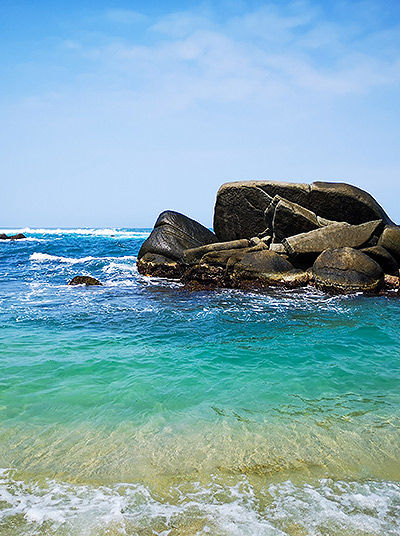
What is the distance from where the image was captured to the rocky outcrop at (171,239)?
18.5 m

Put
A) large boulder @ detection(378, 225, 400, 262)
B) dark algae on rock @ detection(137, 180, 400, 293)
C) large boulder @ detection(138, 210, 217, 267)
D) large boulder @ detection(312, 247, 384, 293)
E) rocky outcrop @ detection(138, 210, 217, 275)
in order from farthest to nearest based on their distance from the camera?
large boulder @ detection(138, 210, 217, 267)
rocky outcrop @ detection(138, 210, 217, 275)
large boulder @ detection(378, 225, 400, 262)
dark algae on rock @ detection(137, 180, 400, 293)
large boulder @ detection(312, 247, 384, 293)

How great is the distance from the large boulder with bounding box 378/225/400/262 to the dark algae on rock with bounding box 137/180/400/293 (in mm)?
24

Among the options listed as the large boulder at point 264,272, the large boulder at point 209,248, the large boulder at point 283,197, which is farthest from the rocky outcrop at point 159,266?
the large boulder at point 283,197

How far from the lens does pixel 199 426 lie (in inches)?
181

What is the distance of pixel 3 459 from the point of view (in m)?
3.92

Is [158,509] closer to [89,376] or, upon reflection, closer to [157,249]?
[89,376]

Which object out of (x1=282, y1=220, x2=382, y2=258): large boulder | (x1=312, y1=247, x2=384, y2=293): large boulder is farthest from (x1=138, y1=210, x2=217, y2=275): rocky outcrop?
(x1=312, y1=247, x2=384, y2=293): large boulder

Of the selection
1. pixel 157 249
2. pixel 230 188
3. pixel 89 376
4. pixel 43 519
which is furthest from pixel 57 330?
pixel 230 188

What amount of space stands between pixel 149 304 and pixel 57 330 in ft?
11.5

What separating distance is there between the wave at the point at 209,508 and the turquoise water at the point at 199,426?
0.01m

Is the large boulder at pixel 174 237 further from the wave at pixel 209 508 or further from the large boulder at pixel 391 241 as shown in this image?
the wave at pixel 209 508

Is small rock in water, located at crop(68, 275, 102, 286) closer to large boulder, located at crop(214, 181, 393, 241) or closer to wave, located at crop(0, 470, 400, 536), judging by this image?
large boulder, located at crop(214, 181, 393, 241)

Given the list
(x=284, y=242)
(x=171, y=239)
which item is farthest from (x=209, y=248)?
(x=284, y=242)

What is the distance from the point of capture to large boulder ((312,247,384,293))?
13195mm
